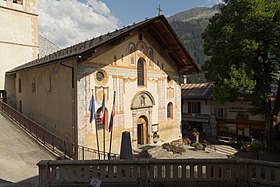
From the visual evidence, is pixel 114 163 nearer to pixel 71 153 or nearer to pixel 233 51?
pixel 71 153

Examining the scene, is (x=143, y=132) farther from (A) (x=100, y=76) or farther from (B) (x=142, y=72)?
(A) (x=100, y=76)

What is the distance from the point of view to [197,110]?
97.0 feet

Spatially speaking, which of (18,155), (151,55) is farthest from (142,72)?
Answer: (18,155)

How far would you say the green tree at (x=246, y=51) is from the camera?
1828cm

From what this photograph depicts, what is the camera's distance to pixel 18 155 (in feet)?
46.5

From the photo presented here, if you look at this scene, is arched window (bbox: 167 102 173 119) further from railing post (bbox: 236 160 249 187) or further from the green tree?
railing post (bbox: 236 160 249 187)

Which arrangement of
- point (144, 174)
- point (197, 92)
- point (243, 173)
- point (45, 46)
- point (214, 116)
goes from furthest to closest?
point (45, 46)
point (197, 92)
point (214, 116)
point (144, 174)
point (243, 173)

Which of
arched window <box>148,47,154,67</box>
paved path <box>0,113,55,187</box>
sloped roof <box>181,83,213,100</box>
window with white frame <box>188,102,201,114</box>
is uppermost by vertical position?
arched window <box>148,47,154,67</box>

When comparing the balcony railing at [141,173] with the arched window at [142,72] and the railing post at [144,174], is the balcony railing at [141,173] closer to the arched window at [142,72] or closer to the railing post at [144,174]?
the railing post at [144,174]

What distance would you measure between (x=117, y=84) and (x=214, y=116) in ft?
50.0

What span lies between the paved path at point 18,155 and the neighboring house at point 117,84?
5.99ft

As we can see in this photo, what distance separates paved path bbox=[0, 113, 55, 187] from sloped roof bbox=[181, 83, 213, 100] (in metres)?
19.1

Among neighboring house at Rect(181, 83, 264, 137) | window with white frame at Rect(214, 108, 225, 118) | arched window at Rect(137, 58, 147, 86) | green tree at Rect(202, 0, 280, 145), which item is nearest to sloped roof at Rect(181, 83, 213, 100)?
neighboring house at Rect(181, 83, 264, 137)

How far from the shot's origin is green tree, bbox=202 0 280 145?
1828 cm
